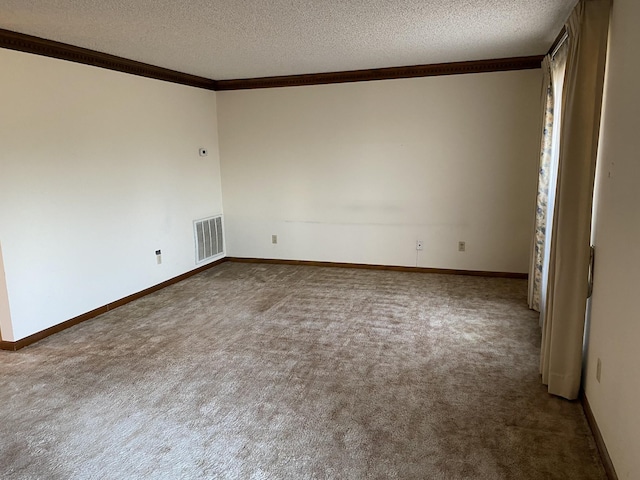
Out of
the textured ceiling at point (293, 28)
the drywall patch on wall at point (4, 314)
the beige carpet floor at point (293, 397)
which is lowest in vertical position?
the beige carpet floor at point (293, 397)

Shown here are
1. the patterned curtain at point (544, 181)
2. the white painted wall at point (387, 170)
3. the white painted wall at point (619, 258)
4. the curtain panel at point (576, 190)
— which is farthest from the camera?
the white painted wall at point (387, 170)

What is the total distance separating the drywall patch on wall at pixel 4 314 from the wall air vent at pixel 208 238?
7.71 ft

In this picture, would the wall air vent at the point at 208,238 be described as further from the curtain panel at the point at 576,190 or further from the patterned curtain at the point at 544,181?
the curtain panel at the point at 576,190

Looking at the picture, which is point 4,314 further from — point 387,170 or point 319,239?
point 387,170

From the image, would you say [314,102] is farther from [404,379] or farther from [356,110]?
[404,379]

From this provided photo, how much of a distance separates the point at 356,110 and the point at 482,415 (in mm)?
3813

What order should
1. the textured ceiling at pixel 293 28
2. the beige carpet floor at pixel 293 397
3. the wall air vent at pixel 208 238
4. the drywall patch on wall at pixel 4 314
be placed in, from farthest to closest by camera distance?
the wall air vent at pixel 208 238 < the drywall patch on wall at pixel 4 314 < the textured ceiling at pixel 293 28 < the beige carpet floor at pixel 293 397

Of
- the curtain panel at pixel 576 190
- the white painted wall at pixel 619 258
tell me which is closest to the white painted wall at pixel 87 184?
the curtain panel at pixel 576 190

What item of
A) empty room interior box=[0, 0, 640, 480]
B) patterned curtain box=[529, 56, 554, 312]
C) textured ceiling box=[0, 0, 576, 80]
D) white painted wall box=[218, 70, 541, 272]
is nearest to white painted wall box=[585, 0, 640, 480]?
empty room interior box=[0, 0, 640, 480]

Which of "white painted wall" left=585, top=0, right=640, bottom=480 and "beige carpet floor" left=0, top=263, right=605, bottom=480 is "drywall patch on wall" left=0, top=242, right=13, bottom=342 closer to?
"beige carpet floor" left=0, top=263, right=605, bottom=480

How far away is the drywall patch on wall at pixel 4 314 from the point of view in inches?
130

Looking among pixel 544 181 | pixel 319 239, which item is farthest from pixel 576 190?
pixel 319 239

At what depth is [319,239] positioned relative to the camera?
5.75 meters

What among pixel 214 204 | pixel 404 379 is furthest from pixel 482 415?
pixel 214 204
